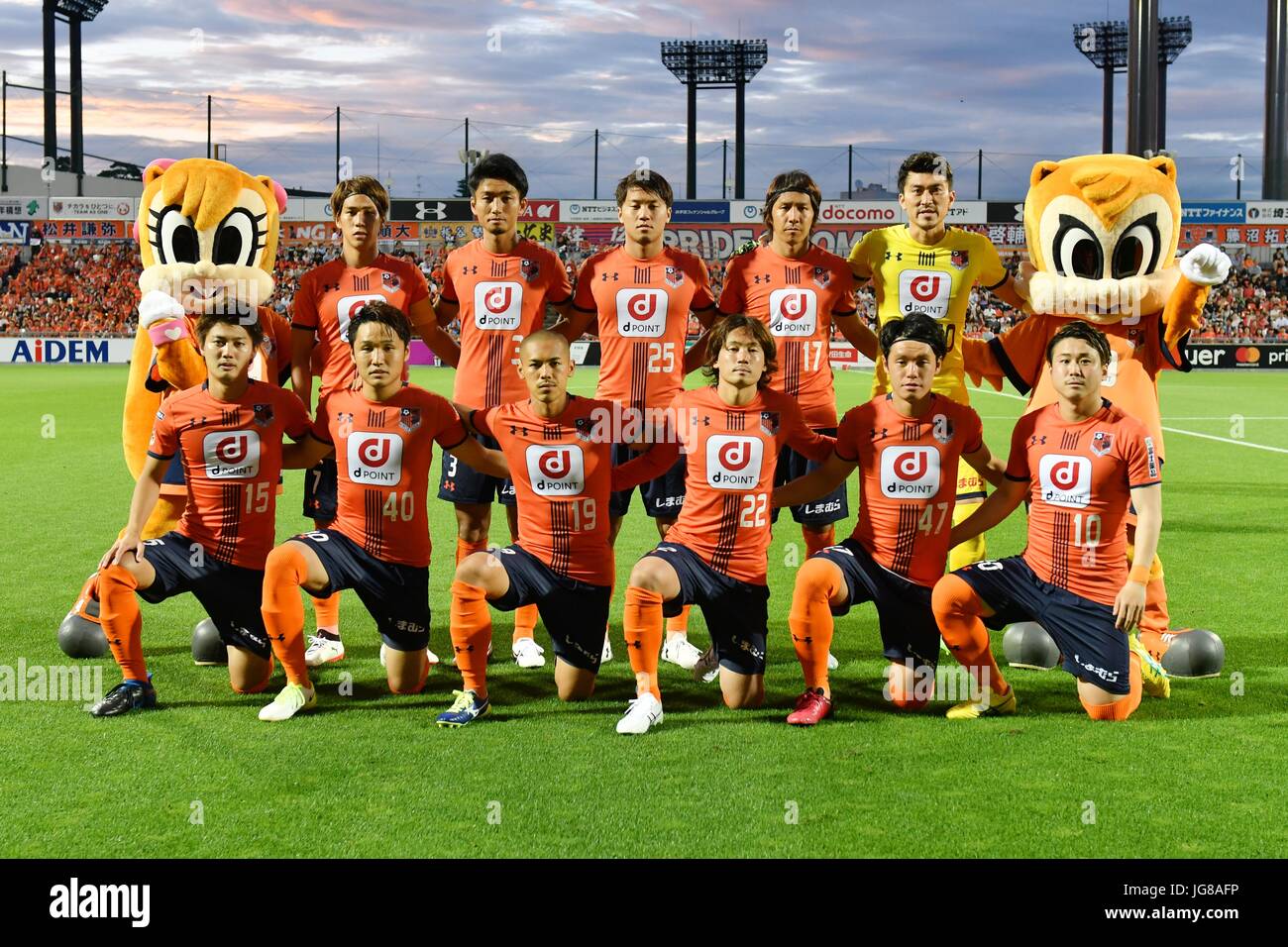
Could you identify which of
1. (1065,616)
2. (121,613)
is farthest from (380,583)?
(1065,616)

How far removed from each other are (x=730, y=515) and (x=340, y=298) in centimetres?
220

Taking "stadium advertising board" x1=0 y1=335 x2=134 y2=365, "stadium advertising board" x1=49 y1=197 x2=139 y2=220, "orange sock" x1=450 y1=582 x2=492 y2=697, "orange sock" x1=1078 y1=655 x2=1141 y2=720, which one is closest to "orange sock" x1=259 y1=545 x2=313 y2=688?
"orange sock" x1=450 y1=582 x2=492 y2=697

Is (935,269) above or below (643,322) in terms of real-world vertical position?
above

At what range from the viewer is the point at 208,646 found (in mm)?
5680

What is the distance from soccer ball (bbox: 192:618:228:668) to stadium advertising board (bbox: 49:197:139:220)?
1524 inches

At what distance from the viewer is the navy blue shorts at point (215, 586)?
5109 mm

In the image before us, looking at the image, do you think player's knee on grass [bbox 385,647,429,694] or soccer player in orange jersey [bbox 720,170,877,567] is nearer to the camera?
player's knee on grass [bbox 385,647,429,694]

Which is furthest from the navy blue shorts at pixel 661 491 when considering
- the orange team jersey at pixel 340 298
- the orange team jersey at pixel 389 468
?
the orange team jersey at pixel 340 298

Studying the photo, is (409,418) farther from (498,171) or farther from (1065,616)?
(1065,616)

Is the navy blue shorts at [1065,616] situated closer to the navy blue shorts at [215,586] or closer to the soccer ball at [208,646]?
the navy blue shorts at [215,586]

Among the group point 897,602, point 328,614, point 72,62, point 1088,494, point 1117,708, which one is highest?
point 72,62

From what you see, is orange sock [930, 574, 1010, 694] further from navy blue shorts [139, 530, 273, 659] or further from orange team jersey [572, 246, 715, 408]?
navy blue shorts [139, 530, 273, 659]

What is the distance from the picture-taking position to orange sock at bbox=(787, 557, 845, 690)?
4840 millimetres

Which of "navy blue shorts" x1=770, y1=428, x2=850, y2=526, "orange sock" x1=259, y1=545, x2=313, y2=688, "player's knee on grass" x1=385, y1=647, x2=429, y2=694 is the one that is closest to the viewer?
"orange sock" x1=259, y1=545, x2=313, y2=688
